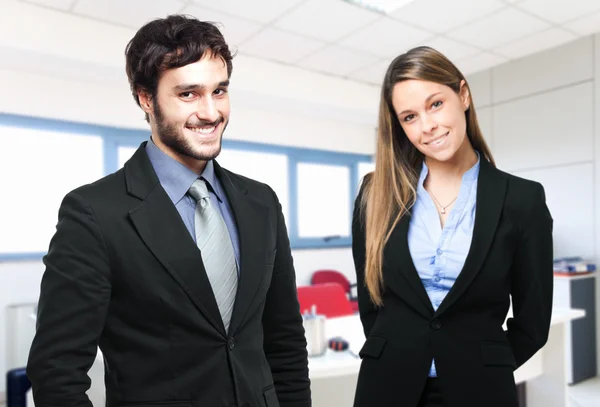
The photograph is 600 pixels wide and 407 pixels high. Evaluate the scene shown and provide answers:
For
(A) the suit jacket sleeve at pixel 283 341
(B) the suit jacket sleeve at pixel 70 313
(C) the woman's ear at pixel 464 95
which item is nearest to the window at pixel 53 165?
(C) the woman's ear at pixel 464 95

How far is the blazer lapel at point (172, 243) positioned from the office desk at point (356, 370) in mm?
1088

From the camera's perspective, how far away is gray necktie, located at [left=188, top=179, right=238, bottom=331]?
102cm

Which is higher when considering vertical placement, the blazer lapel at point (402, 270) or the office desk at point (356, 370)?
the blazer lapel at point (402, 270)

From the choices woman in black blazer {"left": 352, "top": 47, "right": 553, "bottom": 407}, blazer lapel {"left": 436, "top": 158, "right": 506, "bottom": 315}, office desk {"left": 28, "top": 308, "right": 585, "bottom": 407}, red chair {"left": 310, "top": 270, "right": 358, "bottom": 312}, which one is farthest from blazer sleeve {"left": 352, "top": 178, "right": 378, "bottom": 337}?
red chair {"left": 310, "top": 270, "right": 358, "bottom": 312}

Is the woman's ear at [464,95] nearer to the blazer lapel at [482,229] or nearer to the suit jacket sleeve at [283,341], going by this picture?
the blazer lapel at [482,229]

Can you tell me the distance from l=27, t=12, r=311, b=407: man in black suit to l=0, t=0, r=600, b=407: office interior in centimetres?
257

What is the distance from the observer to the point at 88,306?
0.89 metres

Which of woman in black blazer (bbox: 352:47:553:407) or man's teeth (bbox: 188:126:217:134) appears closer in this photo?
man's teeth (bbox: 188:126:217:134)

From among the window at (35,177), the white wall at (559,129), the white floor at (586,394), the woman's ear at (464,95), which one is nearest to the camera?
the woman's ear at (464,95)

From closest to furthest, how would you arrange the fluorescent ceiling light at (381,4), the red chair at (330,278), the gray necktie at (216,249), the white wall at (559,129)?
Result: the gray necktie at (216,249), the fluorescent ceiling light at (381,4), the white wall at (559,129), the red chair at (330,278)

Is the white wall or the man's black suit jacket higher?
the white wall

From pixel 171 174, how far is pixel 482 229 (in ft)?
2.60

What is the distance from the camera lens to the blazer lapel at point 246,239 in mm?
1029

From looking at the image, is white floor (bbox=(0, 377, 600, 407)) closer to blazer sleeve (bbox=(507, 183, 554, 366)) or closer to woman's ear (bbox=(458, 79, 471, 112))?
blazer sleeve (bbox=(507, 183, 554, 366))
